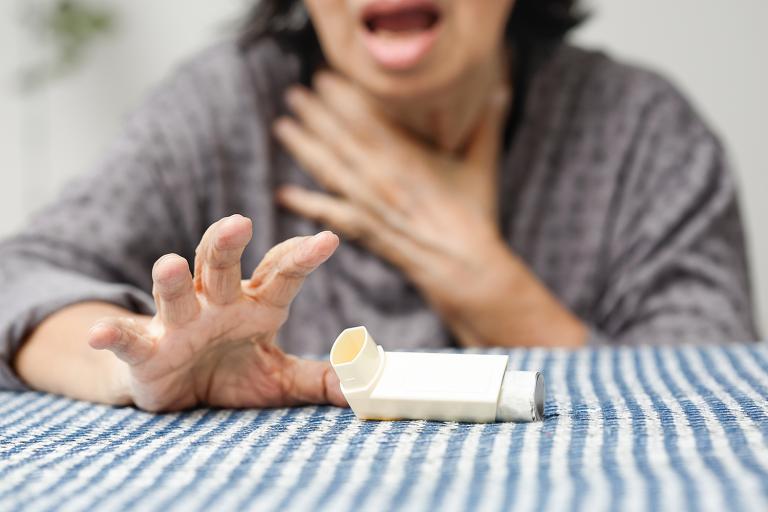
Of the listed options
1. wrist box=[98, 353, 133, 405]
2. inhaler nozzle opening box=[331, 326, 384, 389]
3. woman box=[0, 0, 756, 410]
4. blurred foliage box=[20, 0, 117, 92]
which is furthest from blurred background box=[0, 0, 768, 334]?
inhaler nozzle opening box=[331, 326, 384, 389]

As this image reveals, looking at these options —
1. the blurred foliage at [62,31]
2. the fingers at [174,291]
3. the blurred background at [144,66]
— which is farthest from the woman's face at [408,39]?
the blurred foliage at [62,31]

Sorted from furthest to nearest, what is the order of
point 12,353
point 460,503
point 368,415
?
point 12,353, point 368,415, point 460,503

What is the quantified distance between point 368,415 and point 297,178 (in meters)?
0.71

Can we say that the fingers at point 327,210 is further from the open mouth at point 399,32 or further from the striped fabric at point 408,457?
the striped fabric at point 408,457

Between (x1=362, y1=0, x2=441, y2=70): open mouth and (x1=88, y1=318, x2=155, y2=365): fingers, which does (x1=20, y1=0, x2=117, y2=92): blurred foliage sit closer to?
(x1=362, y1=0, x2=441, y2=70): open mouth

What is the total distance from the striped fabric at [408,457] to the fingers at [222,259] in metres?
0.07

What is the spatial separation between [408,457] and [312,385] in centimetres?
16

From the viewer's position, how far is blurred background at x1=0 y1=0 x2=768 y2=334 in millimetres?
1871

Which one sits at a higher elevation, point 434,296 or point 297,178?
point 297,178

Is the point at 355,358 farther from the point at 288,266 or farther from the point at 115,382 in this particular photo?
the point at 115,382

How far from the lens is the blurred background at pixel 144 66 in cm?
187

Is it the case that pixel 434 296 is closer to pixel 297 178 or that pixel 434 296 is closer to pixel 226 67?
pixel 297 178

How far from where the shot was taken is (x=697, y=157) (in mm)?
1103

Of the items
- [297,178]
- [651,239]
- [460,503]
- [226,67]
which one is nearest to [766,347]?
[651,239]
